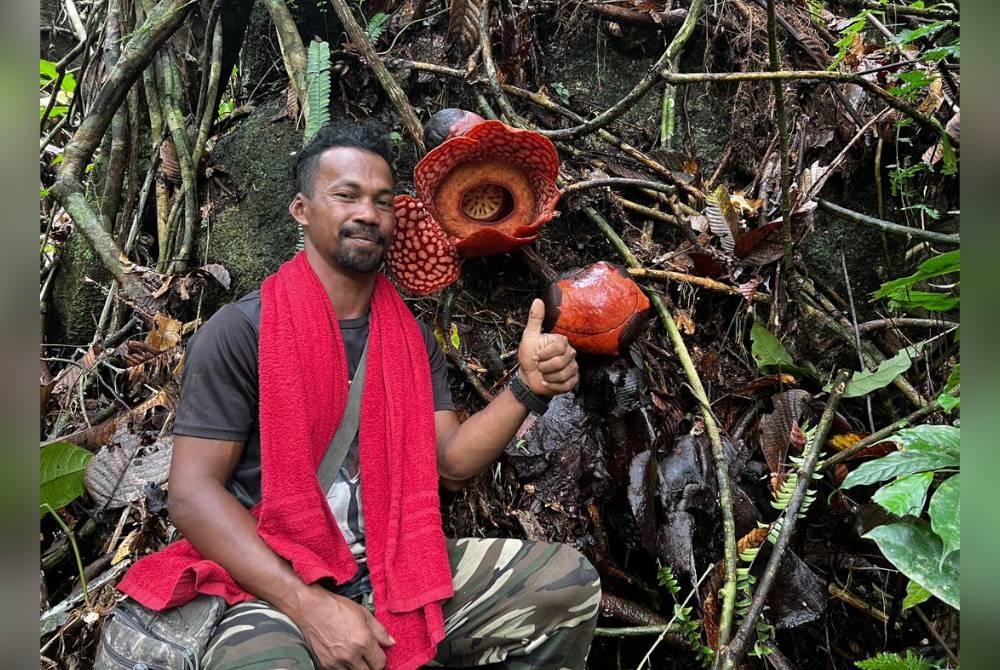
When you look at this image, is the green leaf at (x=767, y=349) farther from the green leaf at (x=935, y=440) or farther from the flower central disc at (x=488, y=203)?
the green leaf at (x=935, y=440)

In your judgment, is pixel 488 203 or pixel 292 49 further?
pixel 292 49

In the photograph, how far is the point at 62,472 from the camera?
2.78 metres

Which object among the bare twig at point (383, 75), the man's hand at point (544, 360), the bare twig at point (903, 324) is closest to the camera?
the man's hand at point (544, 360)

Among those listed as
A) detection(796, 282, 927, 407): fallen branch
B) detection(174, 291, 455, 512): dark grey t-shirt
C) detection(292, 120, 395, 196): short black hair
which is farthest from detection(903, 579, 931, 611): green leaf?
detection(292, 120, 395, 196): short black hair

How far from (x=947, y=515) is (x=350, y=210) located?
1773mm

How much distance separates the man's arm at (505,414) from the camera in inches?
86.2

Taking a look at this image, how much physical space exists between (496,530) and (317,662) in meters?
1.13

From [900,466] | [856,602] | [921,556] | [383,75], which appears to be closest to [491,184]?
[383,75]

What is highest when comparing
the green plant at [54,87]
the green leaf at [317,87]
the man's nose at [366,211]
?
the green plant at [54,87]

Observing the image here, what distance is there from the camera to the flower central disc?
9.31 feet

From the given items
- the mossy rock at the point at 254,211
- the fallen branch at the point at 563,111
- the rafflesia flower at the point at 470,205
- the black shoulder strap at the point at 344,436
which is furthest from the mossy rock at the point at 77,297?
the black shoulder strap at the point at 344,436

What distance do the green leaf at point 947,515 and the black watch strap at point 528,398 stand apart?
110 centimetres

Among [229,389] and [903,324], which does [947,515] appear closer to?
[229,389]

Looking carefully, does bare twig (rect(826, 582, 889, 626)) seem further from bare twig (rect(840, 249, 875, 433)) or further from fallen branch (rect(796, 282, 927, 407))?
fallen branch (rect(796, 282, 927, 407))
